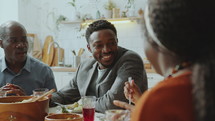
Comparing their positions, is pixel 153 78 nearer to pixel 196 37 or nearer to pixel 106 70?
pixel 106 70

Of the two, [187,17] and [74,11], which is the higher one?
[74,11]

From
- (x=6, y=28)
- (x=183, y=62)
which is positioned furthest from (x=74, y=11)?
(x=183, y=62)

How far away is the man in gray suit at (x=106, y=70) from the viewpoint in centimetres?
180

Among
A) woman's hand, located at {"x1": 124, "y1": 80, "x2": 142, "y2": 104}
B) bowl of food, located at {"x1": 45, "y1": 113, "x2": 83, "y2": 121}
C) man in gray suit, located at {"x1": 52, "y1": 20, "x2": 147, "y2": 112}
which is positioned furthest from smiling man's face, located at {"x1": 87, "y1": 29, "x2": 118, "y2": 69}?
bowl of food, located at {"x1": 45, "y1": 113, "x2": 83, "y2": 121}

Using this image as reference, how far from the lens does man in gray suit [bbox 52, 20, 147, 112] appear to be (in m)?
1.80

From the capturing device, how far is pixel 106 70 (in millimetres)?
1933

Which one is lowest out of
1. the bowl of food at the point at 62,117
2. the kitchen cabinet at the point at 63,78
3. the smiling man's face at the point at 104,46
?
the kitchen cabinet at the point at 63,78

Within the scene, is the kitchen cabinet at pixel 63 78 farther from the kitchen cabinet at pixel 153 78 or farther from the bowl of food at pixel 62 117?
the bowl of food at pixel 62 117

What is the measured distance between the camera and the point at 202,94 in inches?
20.9

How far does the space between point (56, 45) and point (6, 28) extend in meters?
2.53

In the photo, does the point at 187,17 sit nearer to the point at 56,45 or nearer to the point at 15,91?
the point at 15,91

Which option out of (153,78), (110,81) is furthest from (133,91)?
(153,78)

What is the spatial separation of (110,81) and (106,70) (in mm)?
101

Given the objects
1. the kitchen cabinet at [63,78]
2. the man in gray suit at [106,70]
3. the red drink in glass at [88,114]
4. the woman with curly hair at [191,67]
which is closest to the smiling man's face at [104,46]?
the man in gray suit at [106,70]
